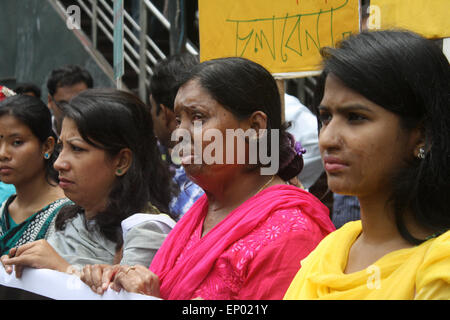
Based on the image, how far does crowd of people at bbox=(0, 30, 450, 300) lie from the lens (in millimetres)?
1655

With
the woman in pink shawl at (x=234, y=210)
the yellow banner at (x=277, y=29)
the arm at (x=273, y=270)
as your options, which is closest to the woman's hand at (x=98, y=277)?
the woman in pink shawl at (x=234, y=210)

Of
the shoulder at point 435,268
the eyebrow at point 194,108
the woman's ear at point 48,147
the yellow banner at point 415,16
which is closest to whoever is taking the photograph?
the shoulder at point 435,268

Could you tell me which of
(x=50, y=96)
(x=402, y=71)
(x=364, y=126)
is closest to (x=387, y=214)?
(x=364, y=126)

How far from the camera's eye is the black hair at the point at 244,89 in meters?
2.34

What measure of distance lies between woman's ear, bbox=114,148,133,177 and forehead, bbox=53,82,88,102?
124 inches

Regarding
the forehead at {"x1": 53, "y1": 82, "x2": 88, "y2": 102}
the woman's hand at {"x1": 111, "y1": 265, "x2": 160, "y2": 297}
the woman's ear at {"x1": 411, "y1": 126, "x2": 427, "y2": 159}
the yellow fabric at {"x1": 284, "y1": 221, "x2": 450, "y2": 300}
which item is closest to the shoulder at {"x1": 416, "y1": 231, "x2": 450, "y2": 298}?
the yellow fabric at {"x1": 284, "y1": 221, "x2": 450, "y2": 300}

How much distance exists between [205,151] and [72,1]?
26.4ft

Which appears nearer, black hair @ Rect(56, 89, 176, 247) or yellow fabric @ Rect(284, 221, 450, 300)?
yellow fabric @ Rect(284, 221, 450, 300)

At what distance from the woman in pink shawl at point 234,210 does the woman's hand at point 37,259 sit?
0.37 meters

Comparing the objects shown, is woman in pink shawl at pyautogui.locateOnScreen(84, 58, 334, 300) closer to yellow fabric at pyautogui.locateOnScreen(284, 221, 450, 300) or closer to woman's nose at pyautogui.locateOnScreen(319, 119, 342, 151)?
yellow fabric at pyautogui.locateOnScreen(284, 221, 450, 300)

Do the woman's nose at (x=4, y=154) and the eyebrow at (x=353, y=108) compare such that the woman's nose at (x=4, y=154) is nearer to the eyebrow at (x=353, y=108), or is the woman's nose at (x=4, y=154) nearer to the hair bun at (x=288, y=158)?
the hair bun at (x=288, y=158)

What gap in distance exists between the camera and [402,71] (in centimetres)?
165

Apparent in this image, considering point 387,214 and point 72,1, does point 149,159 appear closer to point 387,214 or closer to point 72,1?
point 387,214

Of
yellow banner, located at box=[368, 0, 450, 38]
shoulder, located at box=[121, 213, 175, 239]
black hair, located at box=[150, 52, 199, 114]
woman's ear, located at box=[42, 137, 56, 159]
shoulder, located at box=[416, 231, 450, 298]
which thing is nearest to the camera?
shoulder, located at box=[416, 231, 450, 298]
